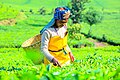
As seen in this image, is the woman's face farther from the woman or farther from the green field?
the green field

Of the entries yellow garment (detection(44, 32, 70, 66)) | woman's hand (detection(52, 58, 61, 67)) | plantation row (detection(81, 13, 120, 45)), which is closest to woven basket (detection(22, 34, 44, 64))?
yellow garment (detection(44, 32, 70, 66))

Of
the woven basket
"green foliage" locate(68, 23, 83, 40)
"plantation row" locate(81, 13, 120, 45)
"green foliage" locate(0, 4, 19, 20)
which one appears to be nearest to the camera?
the woven basket

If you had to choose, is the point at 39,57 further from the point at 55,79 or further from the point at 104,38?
the point at 104,38

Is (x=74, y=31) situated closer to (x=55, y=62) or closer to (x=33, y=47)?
(x=33, y=47)

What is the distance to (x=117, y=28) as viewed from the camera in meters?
52.2

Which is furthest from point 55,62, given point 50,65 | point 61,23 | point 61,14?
point 50,65

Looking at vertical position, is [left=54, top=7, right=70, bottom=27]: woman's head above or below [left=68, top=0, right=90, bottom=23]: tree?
above

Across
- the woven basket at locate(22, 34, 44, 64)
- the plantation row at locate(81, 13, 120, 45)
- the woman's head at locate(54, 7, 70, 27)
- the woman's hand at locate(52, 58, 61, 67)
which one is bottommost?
the plantation row at locate(81, 13, 120, 45)

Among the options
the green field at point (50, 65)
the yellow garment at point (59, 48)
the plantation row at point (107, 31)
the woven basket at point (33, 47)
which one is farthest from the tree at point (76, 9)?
the yellow garment at point (59, 48)

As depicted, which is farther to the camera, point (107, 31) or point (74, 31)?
point (107, 31)

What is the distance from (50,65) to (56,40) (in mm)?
2145

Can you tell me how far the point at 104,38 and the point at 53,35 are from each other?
3380 cm

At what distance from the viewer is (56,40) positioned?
6.11 m

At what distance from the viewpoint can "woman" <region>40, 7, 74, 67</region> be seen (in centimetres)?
591
